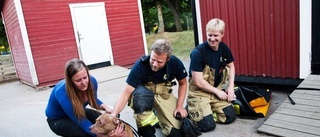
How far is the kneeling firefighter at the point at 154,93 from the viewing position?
257 centimetres

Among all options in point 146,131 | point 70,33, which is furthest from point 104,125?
point 70,33

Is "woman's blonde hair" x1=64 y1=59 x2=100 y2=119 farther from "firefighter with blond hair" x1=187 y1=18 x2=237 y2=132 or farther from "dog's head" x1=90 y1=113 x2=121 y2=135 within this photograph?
"firefighter with blond hair" x1=187 y1=18 x2=237 y2=132

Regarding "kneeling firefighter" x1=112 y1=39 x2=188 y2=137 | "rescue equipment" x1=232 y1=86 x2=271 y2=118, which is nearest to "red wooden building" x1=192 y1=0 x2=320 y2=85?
"rescue equipment" x1=232 y1=86 x2=271 y2=118

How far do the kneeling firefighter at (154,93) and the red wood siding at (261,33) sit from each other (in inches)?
82.0

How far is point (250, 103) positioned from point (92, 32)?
6.85m

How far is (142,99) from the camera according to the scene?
261 cm

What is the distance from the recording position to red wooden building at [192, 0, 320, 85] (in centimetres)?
372

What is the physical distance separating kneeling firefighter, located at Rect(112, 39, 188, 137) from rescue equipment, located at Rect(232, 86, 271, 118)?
2.92 ft

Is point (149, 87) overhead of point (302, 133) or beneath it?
overhead

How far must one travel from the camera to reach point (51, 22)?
313 inches

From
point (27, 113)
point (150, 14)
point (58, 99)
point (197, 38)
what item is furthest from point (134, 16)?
point (150, 14)

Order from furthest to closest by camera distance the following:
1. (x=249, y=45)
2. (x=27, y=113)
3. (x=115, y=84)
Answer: (x=115, y=84)
(x=27, y=113)
(x=249, y=45)

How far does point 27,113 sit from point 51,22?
4043 millimetres

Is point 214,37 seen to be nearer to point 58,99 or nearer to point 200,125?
point 200,125
